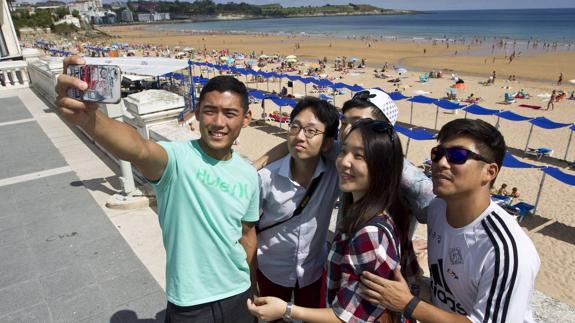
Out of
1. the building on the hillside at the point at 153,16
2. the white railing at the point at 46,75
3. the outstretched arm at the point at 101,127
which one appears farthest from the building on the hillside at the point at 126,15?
the outstretched arm at the point at 101,127

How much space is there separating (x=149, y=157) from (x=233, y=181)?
0.49 m

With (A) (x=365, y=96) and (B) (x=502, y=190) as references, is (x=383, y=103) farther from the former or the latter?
(B) (x=502, y=190)

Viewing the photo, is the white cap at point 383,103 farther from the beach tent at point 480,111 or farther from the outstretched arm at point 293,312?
the beach tent at point 480,111

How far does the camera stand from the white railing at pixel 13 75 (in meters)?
14.5

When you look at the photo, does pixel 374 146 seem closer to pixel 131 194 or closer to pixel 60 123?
pixel 131 194

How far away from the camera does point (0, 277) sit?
367 cm

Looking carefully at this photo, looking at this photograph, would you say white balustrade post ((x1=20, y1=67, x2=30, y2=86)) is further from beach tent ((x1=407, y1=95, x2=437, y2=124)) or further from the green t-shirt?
beach tent ((x1=407, y1=95, x2=437, y2=124))

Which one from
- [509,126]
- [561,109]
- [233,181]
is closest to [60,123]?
[233,181]

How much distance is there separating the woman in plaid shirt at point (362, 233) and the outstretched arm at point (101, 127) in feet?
2.96

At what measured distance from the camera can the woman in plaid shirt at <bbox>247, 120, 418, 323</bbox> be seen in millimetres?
1603

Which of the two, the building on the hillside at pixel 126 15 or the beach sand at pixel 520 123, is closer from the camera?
the beach sand at pixel 520 123

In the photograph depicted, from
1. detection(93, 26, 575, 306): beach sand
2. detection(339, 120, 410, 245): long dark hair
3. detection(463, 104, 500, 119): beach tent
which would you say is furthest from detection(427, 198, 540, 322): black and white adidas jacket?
detection(463, 104, 500, 119): beach tent

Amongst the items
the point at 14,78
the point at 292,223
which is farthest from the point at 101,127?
the point at 14,78

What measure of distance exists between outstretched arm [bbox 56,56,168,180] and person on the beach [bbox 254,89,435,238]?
1.09 meters
